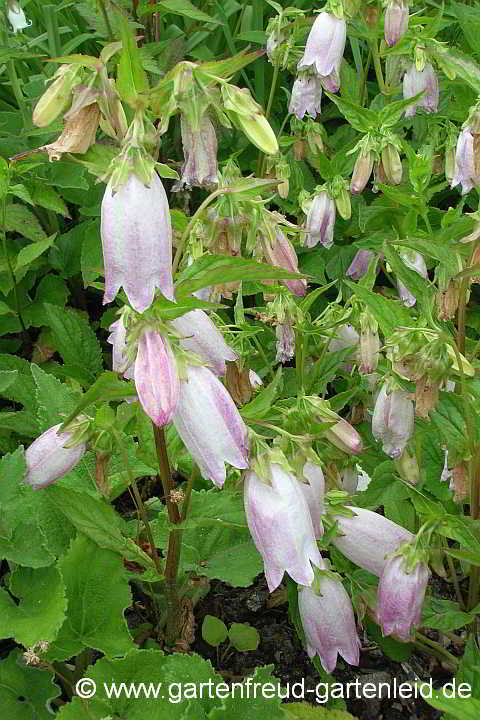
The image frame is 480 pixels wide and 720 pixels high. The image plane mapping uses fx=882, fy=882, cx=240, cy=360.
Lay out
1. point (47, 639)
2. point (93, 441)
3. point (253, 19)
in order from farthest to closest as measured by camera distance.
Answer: point (253, 19), point (93, 441), point (47, 639)

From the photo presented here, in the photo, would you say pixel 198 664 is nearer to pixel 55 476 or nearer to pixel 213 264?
pixel 55 476

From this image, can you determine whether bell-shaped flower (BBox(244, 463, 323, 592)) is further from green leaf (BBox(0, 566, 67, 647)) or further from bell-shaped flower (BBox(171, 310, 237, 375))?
green leaf (BBox(0, 566, 67, 647))

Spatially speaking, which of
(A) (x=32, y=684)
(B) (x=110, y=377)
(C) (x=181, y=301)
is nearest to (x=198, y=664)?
(A) (x=32, y=684)

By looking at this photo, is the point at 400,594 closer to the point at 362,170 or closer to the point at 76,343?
the point at 362,170

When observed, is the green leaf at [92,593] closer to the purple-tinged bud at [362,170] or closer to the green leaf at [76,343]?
the green leaf at [76,343]

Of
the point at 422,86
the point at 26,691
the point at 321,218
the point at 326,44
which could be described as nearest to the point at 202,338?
the point at 26,691

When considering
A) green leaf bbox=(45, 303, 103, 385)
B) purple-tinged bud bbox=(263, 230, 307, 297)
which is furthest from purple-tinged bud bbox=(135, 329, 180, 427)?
green leaf bbox=(45, 303, 103, 385)
